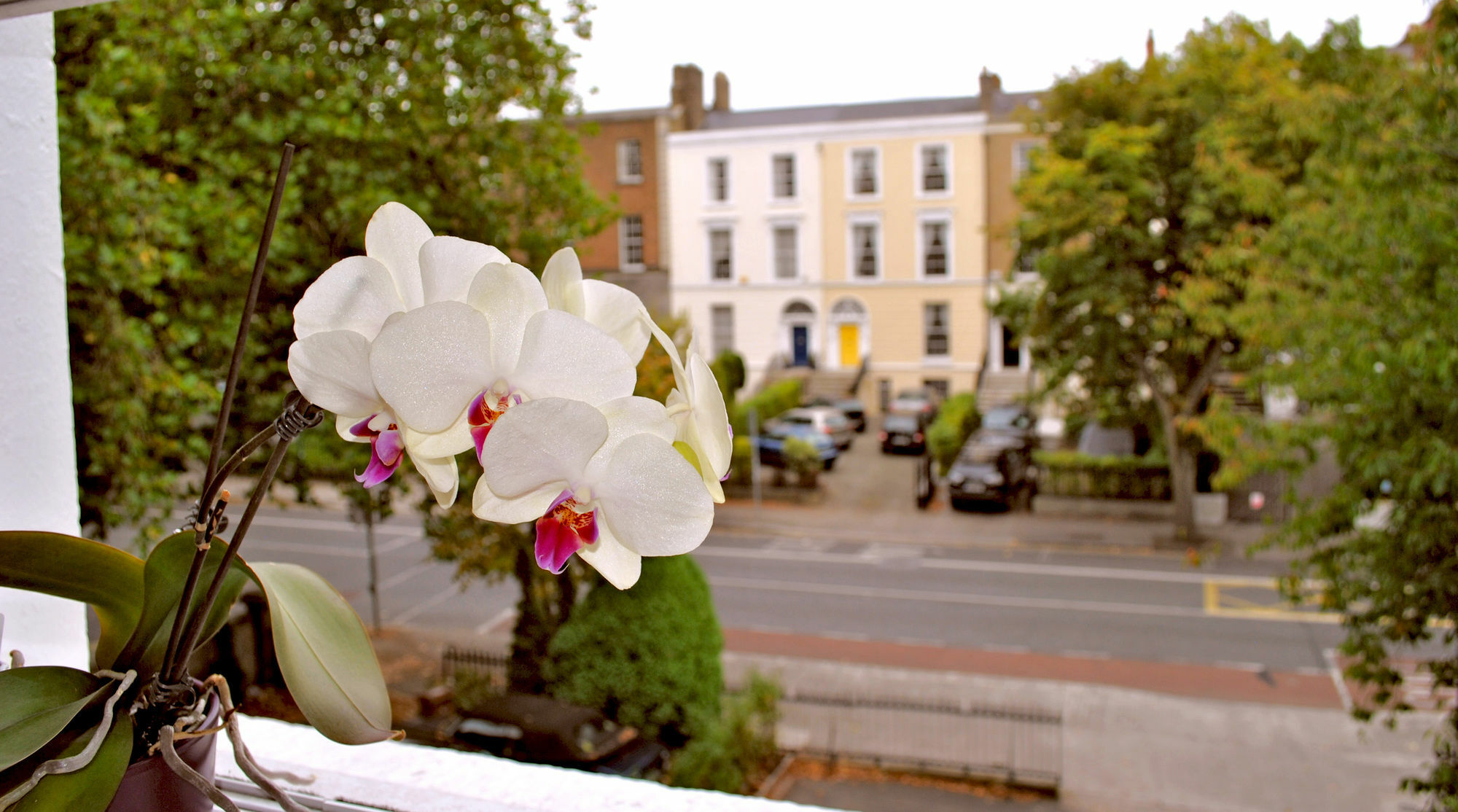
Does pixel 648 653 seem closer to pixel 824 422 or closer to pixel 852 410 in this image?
pixel 824 422

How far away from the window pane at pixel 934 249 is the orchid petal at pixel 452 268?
25.9 meters

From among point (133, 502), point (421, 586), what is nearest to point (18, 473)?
point (133, 502)

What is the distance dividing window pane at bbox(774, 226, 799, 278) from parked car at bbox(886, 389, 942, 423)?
4.16 meters

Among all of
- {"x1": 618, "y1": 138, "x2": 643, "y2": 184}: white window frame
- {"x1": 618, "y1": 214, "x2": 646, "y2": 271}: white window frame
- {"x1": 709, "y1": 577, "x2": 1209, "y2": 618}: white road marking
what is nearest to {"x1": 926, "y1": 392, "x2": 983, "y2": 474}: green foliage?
{"x1": 709, "y1": 577, "x2": 1209, "y2": 618}: white road marking

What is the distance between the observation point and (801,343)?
27.6m

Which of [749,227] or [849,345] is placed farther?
[849,345]

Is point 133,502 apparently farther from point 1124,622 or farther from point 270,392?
point 1124,622

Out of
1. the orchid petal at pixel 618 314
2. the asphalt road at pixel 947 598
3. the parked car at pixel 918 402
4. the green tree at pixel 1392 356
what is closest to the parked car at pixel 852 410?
the parked car at pixel 918 402

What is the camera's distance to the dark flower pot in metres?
0.81

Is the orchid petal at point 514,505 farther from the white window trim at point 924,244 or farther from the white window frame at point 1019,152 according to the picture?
the white window trim at point 924,244

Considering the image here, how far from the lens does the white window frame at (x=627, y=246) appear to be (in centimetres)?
2697

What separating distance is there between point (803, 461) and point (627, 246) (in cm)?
1015

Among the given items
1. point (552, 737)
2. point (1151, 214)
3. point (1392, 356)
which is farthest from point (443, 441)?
point (1151, 214)

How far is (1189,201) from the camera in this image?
46.4ft
